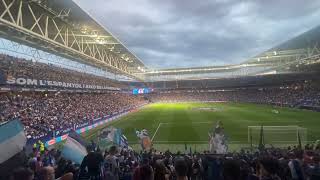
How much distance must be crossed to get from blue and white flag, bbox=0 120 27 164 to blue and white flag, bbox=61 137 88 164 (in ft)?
8.95

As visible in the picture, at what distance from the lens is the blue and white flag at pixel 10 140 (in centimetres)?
707

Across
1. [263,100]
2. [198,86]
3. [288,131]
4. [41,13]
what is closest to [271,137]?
[288,131]

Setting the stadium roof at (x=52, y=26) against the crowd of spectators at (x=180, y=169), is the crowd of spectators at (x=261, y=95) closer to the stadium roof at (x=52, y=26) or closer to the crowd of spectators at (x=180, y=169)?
the stadium roof at (x=52, y=26)

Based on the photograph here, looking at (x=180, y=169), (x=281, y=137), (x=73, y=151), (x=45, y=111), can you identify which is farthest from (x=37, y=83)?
(x=180, y=169)

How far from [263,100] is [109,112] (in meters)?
48.9

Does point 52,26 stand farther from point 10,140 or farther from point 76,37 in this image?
point 10,140

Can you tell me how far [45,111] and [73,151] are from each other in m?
26.5

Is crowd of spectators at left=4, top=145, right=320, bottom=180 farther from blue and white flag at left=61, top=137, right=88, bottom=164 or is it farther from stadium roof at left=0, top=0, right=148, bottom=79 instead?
stadium roof at left=0, top=0, right=148, bottom=79

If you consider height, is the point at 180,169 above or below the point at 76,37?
below

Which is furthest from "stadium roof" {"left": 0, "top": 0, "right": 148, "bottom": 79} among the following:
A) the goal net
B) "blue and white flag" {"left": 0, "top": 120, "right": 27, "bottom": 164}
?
the goal net

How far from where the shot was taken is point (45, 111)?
1389 inches

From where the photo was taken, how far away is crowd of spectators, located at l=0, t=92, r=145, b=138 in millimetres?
28469

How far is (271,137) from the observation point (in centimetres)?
2789

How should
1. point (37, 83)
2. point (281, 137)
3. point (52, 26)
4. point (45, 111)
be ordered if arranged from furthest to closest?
point (52, 26) < point (45, 111) < point (37, 83) < point (281, 137)
